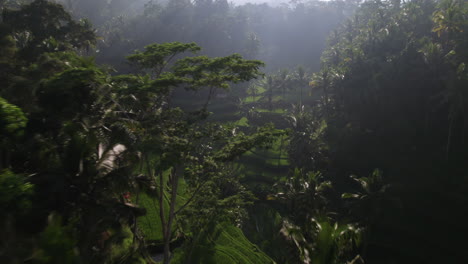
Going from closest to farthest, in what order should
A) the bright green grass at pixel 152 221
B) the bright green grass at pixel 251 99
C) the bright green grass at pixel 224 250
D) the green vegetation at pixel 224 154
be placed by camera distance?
1. the green vegetation at pixel 224 154
2. the bright green grass at pixel 224 250
3. the bright green grass at pixel 152 221
4. the bright green grass at pixel 251 99

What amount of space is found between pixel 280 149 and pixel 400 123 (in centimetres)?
1257

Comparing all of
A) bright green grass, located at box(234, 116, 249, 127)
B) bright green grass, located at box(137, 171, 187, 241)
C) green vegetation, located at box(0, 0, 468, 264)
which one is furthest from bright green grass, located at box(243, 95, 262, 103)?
bright green grass, located at box(137, 171, 187, 241)

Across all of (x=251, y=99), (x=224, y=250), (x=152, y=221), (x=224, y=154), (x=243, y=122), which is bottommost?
(x=224, y=250)

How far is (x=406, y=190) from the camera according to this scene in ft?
92.3

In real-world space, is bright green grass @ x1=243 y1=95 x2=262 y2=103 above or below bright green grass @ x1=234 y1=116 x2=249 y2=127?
above

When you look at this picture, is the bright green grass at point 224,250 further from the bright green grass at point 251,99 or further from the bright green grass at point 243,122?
the bright green grass at point 251,99

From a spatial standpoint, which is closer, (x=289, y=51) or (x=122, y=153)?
(x=122, y=153)

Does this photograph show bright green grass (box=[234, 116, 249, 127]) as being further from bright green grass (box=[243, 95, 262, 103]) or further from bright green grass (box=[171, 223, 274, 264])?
bright green grass (box=[171, 223, 274, 264])

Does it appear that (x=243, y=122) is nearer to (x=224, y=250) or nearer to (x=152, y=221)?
(x=152, y=221)

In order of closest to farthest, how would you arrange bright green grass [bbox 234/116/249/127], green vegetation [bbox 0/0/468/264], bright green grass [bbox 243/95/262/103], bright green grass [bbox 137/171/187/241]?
green vegetation [bbox 0/0/468/264]
bright green grass [bbox 137/171/187/241]
bright green grass [bbox 234/116/249/127]
bright green grass [bbox 243/95/262/103]

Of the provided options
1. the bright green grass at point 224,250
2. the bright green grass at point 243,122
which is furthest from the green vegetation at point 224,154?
the bright green grass at point 243,122

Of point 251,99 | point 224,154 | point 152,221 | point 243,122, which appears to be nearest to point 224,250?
point 152,221

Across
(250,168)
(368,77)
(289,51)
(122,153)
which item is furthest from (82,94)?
(289,51)

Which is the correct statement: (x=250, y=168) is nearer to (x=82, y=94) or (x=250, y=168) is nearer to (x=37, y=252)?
(x=82, y=94)
